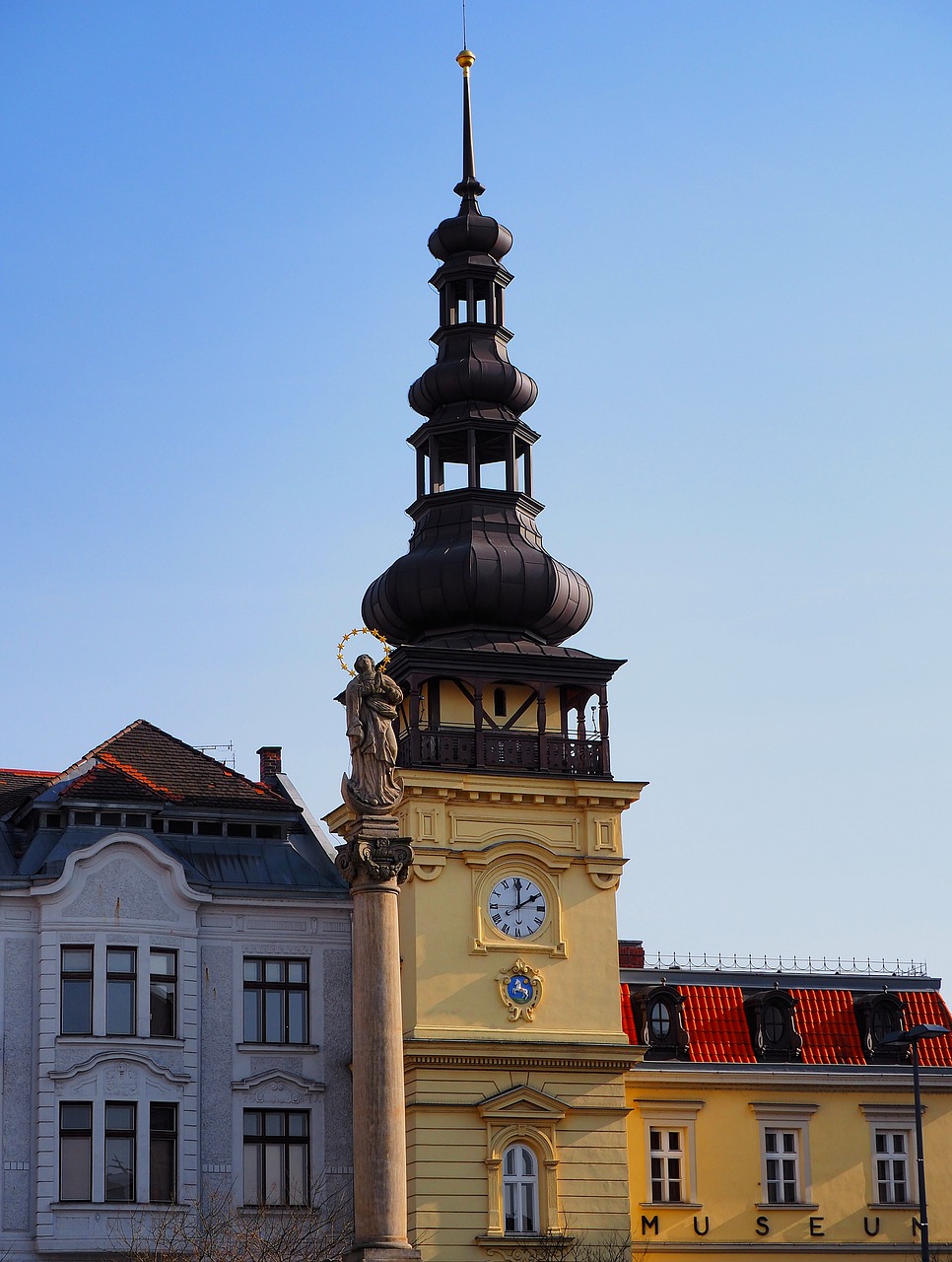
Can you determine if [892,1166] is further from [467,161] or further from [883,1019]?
[467,161]

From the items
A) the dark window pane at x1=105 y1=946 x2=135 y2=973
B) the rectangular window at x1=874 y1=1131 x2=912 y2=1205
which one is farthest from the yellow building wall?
the dark window pane at x1=105 y1=946 x2=135 y2=973

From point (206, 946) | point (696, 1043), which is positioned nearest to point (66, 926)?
point (206, 946)

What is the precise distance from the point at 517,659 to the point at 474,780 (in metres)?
3.62

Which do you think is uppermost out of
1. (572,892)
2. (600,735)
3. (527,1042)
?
(600,735)

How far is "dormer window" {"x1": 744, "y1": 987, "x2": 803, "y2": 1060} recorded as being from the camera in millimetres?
59594

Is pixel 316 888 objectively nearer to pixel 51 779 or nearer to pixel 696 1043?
pixel 51 779

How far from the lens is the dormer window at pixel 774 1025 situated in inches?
2346

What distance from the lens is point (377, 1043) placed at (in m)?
37.6

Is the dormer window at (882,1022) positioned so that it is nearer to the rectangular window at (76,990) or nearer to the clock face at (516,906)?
the clock face at (516,906)

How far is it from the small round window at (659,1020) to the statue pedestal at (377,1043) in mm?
21007

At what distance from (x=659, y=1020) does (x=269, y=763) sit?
11.4m

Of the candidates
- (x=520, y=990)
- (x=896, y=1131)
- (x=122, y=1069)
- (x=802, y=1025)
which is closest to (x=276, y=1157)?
(x=122, y=1069)

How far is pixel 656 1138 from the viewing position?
57625mm

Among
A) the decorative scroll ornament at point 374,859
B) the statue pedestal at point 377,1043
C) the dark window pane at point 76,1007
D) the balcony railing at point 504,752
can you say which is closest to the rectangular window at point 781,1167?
the balcony railing at point 504,752
